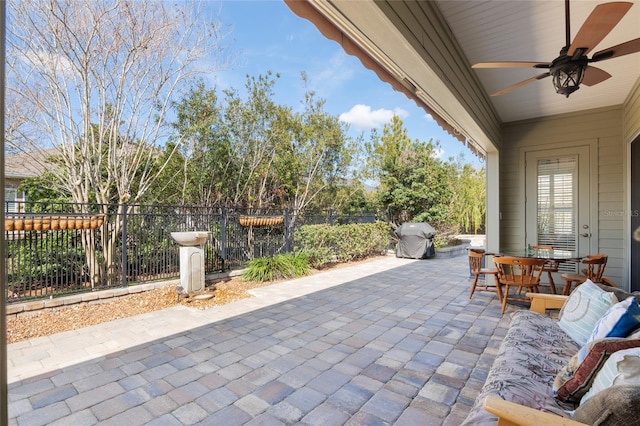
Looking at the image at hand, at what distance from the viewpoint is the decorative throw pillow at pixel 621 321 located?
1.61 m

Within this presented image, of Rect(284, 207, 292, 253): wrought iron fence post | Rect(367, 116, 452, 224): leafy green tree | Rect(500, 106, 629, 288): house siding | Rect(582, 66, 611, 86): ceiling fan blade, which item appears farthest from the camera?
Rect(367, 116, 452, 224): leafy green tree

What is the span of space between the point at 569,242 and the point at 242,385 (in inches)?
214

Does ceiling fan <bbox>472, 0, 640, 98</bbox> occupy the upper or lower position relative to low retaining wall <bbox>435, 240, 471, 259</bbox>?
upper

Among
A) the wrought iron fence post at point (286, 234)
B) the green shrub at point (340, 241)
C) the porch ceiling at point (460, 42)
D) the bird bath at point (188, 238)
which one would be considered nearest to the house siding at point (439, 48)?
the porch ceiling at point (460, 42)

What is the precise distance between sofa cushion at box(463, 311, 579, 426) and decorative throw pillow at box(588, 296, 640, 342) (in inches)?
11.1

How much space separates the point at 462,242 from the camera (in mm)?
11305

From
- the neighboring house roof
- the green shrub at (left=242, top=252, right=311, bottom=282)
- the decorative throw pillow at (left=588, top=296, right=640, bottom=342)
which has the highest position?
the neighboring house roof

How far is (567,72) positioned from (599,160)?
133 inches

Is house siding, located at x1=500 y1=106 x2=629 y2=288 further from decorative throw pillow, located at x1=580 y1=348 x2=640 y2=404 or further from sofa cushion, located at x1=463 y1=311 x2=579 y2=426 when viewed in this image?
decorative throw pillow, located at x1=580 y1=348 x2=640 y2=404

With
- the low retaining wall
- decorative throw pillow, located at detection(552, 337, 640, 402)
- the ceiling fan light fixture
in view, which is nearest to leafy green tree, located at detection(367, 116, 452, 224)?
the low retaining wall

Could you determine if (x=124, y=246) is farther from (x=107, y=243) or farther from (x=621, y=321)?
(x=621, y=321)

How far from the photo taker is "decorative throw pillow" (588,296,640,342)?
63.3 inches

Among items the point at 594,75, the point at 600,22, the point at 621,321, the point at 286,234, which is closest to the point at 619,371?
the point at 621,321

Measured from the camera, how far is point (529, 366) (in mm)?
1681
